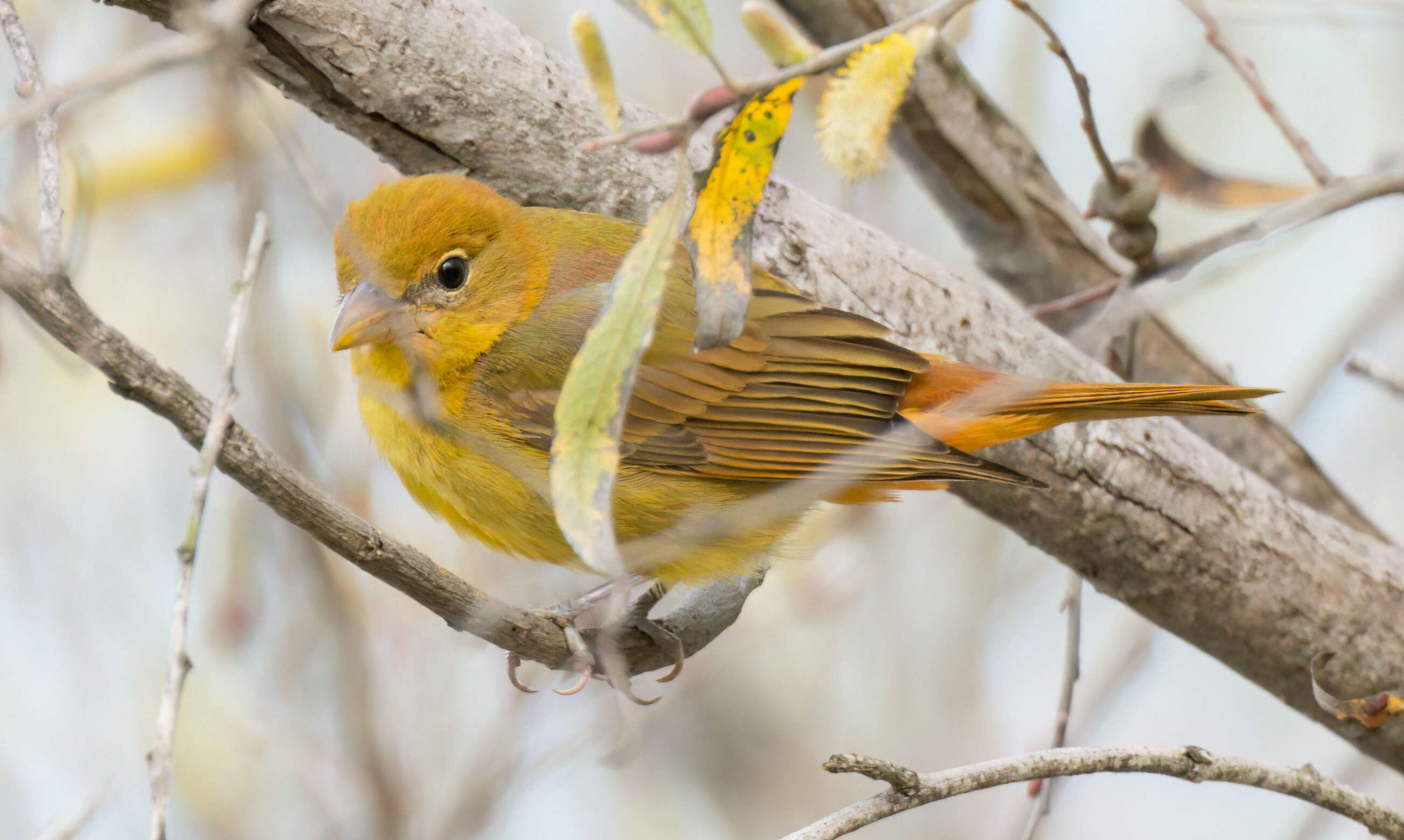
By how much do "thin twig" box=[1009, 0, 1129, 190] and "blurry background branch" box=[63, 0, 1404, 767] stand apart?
1.34 ft

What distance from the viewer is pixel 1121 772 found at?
5.95ft

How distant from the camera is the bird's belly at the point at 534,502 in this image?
2.35m

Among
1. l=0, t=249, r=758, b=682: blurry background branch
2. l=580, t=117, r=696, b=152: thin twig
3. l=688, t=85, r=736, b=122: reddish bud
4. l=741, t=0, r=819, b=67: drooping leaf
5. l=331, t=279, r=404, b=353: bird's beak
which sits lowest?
l=0, t=249, r=758, b=682: blurry background branch

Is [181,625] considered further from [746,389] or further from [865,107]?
[746,389]

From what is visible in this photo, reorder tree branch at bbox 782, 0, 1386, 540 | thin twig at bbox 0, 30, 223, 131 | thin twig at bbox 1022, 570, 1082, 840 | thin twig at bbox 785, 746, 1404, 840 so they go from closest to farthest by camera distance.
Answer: thin twig at bbox 0, 30, 223, 131 → thin twig at bbox 785, 746, 1404, 840 → thin twig at bbox 1022, 570, 1082, 840 → tree branch at bbox 782, 0, 1386, 540

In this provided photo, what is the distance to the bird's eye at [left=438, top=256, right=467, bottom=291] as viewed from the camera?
2502 millimetres

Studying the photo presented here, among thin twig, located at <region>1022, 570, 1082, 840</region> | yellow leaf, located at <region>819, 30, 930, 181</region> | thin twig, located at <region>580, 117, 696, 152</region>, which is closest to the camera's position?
thin twig, located at <region>580, 117, 696, 152</region>

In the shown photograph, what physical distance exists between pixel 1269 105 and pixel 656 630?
5.82 ft

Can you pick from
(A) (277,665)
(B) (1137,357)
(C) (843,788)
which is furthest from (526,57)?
(C) (843,788)

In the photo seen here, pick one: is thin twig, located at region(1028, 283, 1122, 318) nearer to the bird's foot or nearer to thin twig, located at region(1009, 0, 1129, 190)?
thin twig, located at region(1009, 0, 1129, 190)

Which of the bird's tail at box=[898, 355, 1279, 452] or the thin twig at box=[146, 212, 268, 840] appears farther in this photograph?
→ the bird's tail at box=[898, 355, 1279, 452]

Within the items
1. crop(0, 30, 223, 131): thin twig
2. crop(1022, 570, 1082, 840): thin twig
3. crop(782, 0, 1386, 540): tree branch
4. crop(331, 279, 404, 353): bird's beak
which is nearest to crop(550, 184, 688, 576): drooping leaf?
crop(0, 30, 223, 131): thin twig

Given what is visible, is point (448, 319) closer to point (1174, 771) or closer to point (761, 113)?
point (761, 113)

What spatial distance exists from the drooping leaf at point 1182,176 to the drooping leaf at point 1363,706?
1237mm
